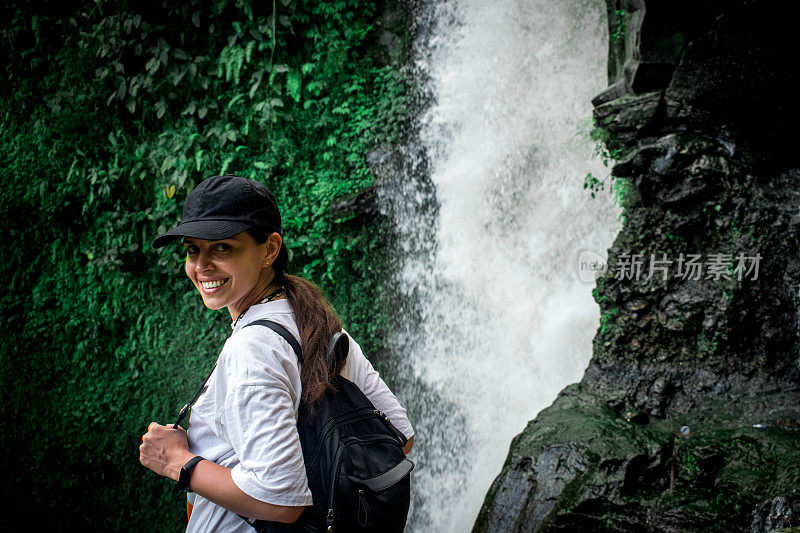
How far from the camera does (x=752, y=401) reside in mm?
3701

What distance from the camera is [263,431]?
1340 millimetres

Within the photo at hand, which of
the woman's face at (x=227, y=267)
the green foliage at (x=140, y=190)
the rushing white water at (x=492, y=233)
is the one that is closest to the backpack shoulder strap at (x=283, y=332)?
the woman's face at (x=227, y=267)

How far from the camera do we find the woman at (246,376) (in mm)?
1352

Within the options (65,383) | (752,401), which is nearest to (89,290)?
(65,383)

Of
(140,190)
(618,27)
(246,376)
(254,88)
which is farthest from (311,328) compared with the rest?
(140,190)

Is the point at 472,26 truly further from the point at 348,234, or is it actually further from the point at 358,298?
the point at 358,298

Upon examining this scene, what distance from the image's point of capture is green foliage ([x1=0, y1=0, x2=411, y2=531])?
20.3 feet

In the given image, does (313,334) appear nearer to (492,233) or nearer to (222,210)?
(222,210)

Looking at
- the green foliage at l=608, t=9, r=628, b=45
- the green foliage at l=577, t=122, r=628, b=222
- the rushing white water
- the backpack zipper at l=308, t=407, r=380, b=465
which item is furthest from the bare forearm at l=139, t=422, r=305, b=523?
the green foliage at l=608, t=9, r=628, b=45

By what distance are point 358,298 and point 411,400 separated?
126 centimetres

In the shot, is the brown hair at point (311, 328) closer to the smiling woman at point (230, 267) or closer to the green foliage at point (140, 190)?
the smiling woman at point (230, 267)

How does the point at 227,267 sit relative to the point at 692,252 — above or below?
below

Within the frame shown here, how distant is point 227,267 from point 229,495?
63 centimetres

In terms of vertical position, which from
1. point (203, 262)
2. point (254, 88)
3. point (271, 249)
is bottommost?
point (203, 262)
